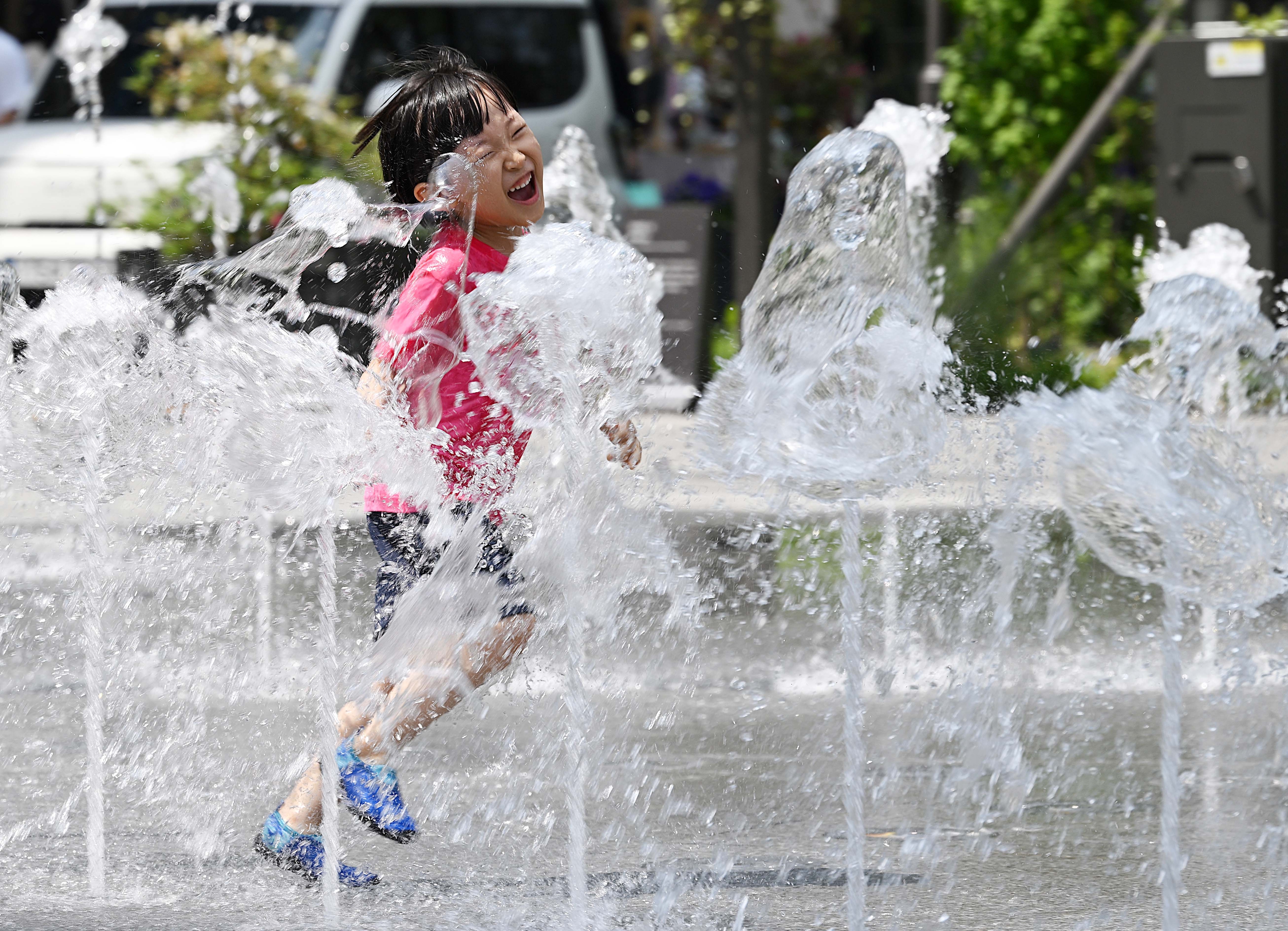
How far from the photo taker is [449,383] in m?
2.79

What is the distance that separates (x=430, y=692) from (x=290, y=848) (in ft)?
1.08

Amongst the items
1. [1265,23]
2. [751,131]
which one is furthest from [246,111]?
[1265,23]

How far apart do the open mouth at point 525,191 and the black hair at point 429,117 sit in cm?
11

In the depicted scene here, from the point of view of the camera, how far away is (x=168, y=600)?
572 cm

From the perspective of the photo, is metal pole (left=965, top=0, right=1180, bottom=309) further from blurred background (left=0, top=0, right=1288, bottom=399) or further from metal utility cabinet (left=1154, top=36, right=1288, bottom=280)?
metal utility cabinet (left=1154, top=36, right=1288, bottom=280)

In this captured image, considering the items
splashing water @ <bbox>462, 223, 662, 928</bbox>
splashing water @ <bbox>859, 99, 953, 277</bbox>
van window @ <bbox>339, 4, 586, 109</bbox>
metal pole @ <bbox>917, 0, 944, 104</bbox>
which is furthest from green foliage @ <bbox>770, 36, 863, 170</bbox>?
splashing water @ <bbox>462, 223, 662, 928</bbox>

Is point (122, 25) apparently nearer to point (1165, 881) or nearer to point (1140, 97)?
point (1140, 97)

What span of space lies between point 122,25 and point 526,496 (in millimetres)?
7424

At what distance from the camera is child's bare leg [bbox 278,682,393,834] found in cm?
277

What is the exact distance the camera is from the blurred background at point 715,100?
8.20 metres

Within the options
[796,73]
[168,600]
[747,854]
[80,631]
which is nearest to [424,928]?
[747,854]

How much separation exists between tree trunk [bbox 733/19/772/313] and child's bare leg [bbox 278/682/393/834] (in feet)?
23.2

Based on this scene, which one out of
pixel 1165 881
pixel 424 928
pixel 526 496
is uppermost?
pixel 526 496

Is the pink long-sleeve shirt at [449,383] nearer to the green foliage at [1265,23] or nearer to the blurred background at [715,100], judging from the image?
the blurred background at [715,100]
